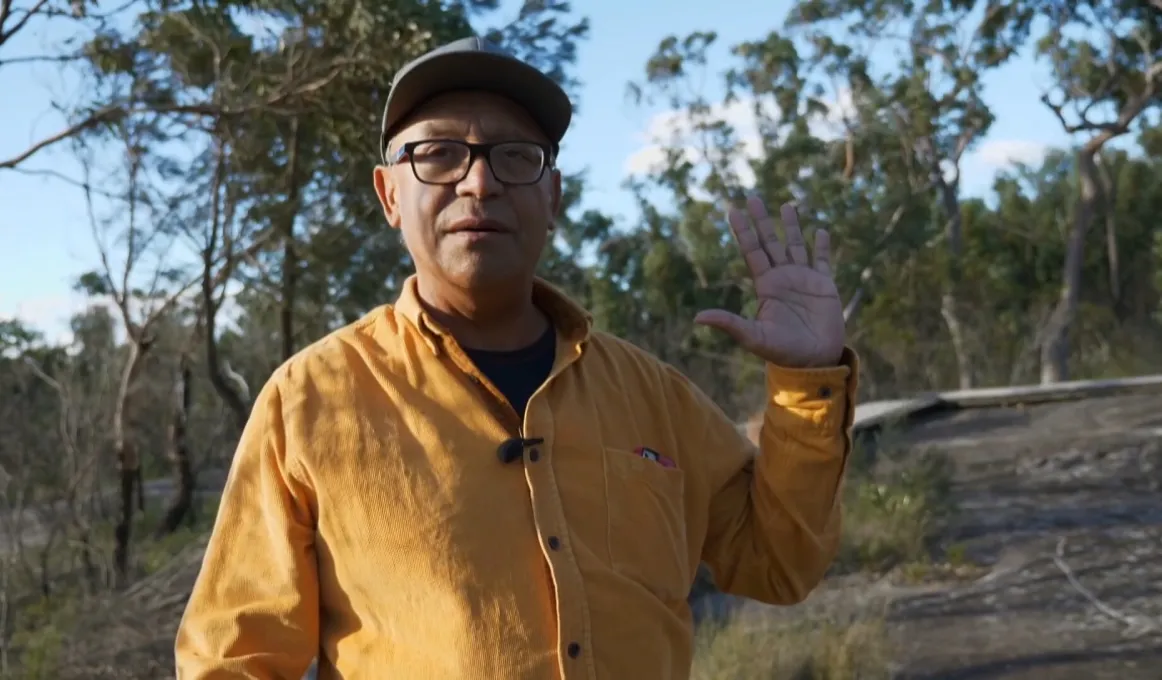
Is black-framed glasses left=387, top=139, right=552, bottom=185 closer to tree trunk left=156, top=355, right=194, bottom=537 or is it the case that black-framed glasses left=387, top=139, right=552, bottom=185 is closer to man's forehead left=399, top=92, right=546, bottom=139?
man's forehead left=399, top=92, right=546, bottom=139

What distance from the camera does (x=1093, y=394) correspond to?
1304 cm

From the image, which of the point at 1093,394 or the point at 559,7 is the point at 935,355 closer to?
the point at 1093,394

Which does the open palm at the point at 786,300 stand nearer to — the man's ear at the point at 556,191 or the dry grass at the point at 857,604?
the man's ear at the point at 556,191

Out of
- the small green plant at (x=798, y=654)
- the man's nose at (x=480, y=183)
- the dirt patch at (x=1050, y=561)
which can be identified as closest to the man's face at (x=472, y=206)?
the man's nose at (x=480, y=183)

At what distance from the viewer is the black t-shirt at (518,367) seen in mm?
1775

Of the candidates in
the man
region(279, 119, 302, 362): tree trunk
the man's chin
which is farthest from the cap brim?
→ region(279, 119, 302, 362): tree trunk

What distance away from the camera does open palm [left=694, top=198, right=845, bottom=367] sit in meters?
1.82

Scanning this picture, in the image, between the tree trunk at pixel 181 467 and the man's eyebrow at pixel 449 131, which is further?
the tree trunk at pixel 181 467

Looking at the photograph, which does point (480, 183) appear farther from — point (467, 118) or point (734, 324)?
point (734, 324)

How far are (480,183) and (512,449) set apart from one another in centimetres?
41

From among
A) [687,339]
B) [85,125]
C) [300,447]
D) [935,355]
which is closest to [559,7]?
[85,125]

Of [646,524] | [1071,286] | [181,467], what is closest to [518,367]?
[646,524]

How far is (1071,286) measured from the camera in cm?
2084

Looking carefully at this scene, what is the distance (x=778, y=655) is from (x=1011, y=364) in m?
22.0
